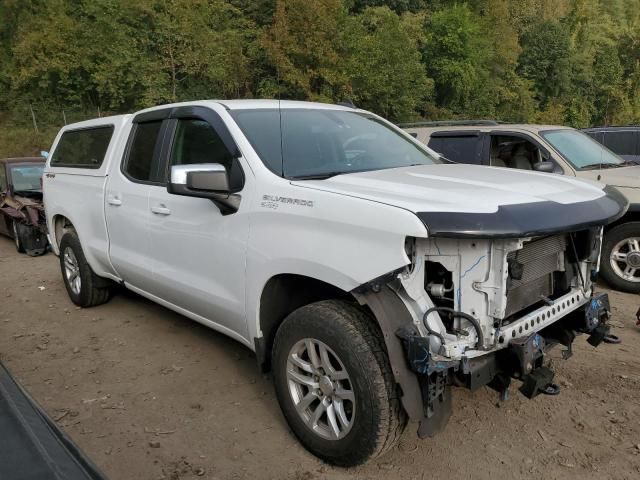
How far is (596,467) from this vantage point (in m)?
2.80

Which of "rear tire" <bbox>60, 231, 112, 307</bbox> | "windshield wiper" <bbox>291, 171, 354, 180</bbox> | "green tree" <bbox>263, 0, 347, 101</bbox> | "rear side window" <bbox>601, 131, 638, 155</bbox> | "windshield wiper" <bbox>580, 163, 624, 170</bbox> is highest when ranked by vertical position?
A: "green tree" <bbox>263, 0, 347, 101</bbox>

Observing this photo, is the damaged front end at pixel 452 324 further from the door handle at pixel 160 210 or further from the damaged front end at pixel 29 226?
the damaged front end at pixel 29 226

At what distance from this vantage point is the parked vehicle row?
575 cm

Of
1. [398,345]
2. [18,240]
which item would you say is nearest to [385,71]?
[18,240]

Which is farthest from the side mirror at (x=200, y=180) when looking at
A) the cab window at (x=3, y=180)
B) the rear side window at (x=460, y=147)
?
the cab window at (x=3, y=180)

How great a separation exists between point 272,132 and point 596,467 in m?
2.65

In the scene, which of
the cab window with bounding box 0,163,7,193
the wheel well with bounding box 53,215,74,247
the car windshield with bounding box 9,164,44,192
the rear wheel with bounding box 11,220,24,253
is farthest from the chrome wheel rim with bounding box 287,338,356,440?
the cab window with bounding box 0,163,7,193

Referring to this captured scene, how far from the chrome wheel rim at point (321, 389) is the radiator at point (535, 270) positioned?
903 mm

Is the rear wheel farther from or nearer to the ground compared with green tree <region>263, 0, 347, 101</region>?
nearer to the ground

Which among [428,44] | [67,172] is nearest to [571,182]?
[67,172]

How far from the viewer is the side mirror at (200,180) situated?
296 cm

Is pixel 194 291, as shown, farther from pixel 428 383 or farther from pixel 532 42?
pixel 532 42

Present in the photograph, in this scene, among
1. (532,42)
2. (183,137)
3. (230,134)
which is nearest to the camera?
(230,134)

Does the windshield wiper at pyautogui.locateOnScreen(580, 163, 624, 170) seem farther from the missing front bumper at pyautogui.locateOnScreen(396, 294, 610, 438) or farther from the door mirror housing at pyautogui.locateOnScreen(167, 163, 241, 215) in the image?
the door mirror housing at pyautogui.locateOnScreen(167, 163, 241, 215)
